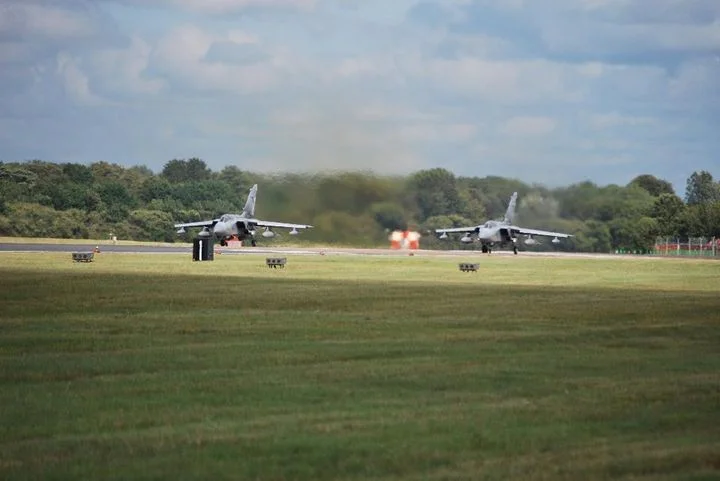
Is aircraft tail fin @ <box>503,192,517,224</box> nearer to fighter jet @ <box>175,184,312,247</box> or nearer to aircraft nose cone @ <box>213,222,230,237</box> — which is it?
fighter jet @ <box>175,184,312,247</box>

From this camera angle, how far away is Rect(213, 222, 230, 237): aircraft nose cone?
331 ft

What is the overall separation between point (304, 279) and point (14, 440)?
38423mm

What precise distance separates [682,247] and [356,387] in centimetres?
10337

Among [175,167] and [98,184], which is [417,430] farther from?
[175,167]

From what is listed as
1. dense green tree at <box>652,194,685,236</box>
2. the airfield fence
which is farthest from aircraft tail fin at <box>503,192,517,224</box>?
dense green tree at <box>652,194,685,236</box>

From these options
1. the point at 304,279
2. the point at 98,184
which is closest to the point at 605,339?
the point at 304,279

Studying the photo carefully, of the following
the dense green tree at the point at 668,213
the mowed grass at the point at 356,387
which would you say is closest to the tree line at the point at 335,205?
the dense green tree at the point at 668,213

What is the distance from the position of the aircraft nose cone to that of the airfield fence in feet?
112

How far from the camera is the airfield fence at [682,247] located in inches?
4454

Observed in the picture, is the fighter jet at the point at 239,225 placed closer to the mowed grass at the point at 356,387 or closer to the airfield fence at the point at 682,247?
the airfield fence at the point at 682,247

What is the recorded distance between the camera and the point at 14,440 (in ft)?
51.2

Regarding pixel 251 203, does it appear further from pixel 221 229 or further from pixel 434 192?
pixel 434 192

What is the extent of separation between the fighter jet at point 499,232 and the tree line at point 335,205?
1698mm

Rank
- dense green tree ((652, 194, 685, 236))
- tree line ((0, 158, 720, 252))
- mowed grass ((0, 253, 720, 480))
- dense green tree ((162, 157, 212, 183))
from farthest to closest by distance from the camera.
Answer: dense green tree ((162, 157, 212, 183))
dense green tree ((652, 194, 685, 236))
tree line ((0, 158, 720, 252))
mowed grass ((0, 253, 720, 480))
